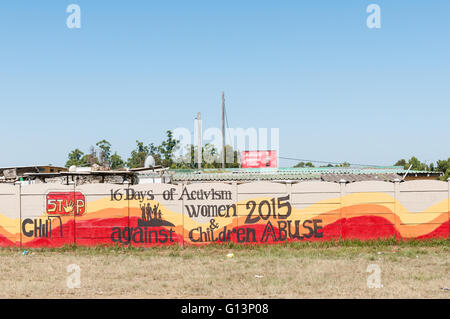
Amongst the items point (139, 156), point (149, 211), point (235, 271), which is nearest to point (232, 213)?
point (149, 211)

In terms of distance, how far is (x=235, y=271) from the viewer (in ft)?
40.1

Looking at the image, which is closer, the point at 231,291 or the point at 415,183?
the point at 231,291

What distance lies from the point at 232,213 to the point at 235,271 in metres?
3.86

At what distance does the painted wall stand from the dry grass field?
0.46 m

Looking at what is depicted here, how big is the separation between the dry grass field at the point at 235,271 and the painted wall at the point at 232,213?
1.51ft

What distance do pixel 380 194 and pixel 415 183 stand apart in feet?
4.12

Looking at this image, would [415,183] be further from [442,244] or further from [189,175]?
[189,175]

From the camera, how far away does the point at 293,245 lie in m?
15.6

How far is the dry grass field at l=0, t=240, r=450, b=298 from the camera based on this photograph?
1006 cm

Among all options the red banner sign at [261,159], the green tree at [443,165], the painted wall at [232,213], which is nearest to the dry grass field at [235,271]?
the painted wall at [232,213]

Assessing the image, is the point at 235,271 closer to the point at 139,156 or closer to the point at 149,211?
the point at 149,211

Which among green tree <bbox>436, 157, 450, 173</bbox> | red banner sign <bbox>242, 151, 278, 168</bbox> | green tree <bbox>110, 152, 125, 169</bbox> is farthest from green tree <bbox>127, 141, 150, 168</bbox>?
green tree <bbox>436, 157, 450, 173</bbox>
